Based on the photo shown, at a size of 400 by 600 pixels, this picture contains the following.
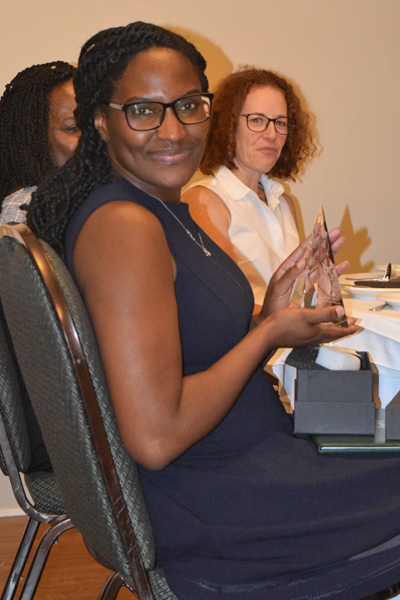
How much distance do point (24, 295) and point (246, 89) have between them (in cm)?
190

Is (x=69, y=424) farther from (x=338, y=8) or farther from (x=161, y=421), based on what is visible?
(x=338, y=8)

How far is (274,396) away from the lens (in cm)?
111

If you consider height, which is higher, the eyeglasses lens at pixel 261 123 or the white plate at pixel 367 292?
the eyeglasses lens at pixel 261 123

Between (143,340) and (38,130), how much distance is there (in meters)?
1.48

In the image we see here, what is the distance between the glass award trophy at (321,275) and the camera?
3.68 ft

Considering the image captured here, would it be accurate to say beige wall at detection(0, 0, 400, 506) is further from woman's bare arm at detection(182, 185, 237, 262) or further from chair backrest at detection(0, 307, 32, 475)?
chair backrest at detection(0, 307, 32, 475)

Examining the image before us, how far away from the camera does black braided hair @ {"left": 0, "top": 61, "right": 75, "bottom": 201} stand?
6.73ft

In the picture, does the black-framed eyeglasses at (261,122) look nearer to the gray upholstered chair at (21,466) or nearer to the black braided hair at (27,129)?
the black braided hair at (27,129)

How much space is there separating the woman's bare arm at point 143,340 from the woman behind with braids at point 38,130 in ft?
4.17

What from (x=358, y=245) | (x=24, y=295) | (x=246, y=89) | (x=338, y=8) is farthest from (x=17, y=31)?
(x=24, y=295)

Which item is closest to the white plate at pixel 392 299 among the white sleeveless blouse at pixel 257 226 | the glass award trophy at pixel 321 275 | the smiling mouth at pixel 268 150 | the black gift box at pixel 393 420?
the glass award trophy at pixel 321 275

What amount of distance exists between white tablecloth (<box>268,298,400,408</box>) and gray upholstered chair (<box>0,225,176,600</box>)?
29.6 inches

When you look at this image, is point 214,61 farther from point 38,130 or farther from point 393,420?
point 393,420

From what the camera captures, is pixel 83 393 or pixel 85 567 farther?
pixel 85 567
